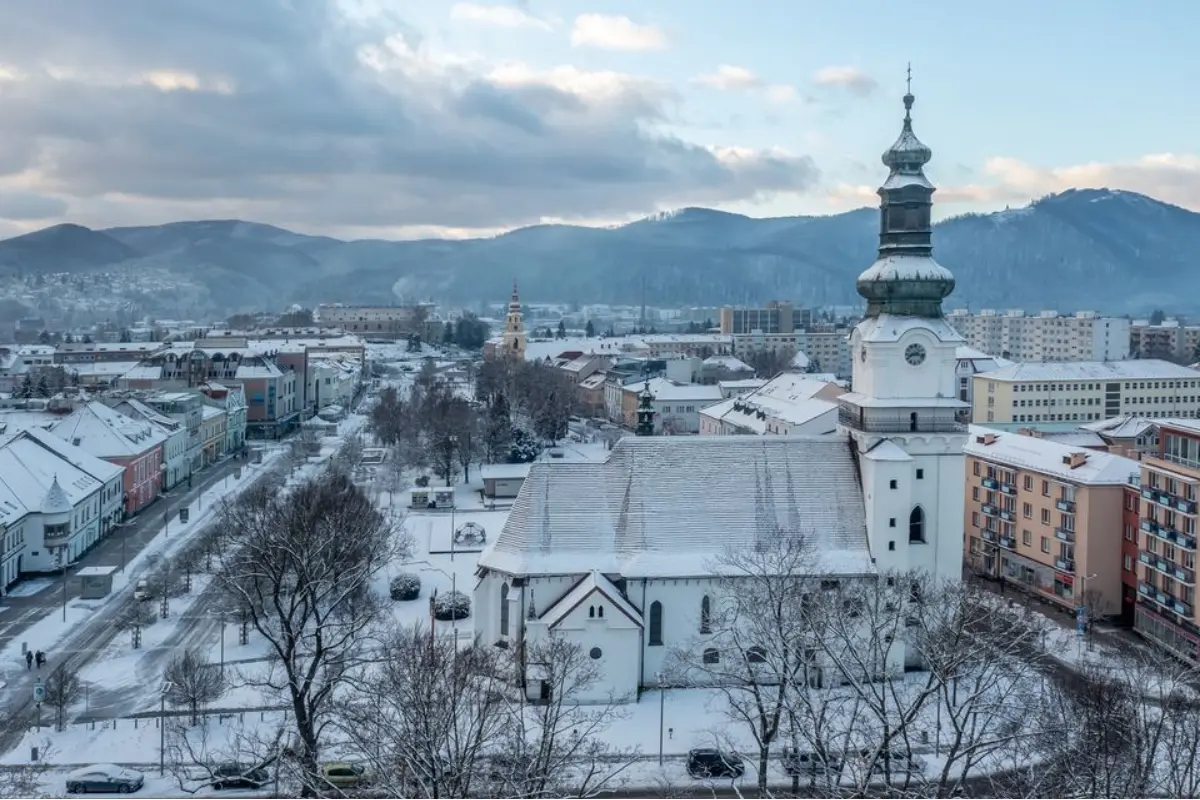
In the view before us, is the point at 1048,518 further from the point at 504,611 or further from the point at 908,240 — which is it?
the point at 504,611

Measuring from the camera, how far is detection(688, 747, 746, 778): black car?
25844 millimetres

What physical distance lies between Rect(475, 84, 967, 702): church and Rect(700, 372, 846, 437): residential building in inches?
1080

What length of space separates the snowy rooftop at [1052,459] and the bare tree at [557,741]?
19907mm

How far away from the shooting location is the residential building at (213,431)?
74.1 meters

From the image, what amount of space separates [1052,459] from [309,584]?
3253cm

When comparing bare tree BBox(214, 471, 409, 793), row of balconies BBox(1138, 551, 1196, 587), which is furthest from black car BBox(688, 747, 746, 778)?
row of balconies BBox(1138, 551, 1196, 587)

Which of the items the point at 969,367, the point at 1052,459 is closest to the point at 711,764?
the point at 1052,459

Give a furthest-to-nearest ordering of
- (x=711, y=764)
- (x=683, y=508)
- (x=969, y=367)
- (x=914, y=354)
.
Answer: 1. (x=969, y=367)
2. (x=914, y=354)
3. (x=683, y=508)
4. (x=711, y=764)

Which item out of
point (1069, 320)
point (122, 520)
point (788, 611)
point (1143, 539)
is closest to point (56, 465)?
point (122, 520)

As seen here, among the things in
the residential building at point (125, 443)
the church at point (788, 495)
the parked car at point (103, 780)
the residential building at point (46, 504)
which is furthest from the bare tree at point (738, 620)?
the residential building at point (125, 443)

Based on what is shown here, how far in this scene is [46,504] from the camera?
45000 mm

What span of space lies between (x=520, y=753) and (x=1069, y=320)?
145 m

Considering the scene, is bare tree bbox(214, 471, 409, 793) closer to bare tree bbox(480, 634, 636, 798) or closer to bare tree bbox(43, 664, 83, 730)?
bare tree bbox(480, 634, 636, 798)

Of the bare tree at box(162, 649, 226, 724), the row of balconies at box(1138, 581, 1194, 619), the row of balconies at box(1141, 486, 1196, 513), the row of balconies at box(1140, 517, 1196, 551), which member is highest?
the row of balconies at box(1141, 486, 1196, 513)
